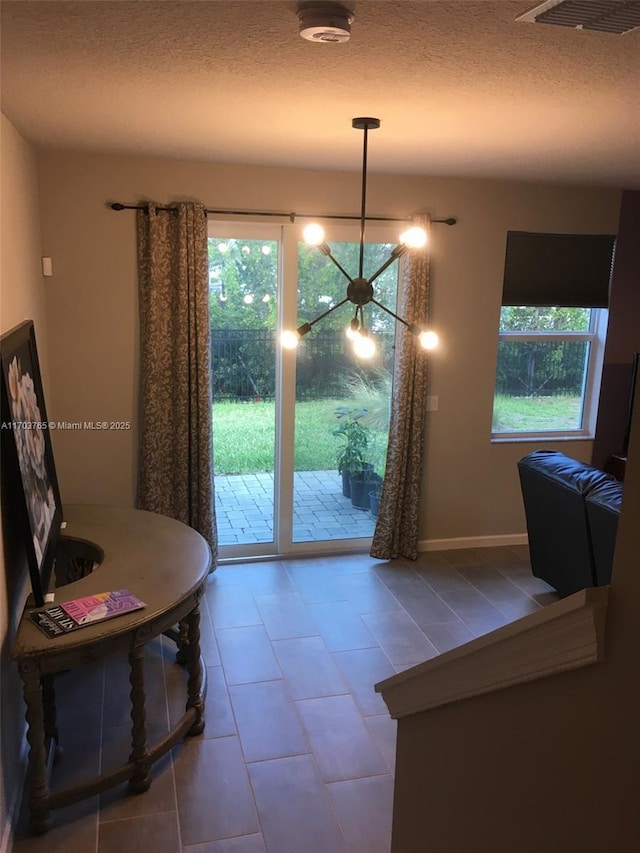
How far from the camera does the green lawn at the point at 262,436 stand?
15.8ft

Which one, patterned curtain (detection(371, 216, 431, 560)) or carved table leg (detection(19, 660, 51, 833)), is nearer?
carved table leg (detection(19, 660, 51, 833))

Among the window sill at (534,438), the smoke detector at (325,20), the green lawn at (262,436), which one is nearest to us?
the smoke detector at (325,20)

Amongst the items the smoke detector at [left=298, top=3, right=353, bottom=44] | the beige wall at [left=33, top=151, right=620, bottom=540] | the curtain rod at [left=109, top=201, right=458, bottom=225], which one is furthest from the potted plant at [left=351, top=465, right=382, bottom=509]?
the smoke detector at [left=298, top=3, right=353, bottom=44]

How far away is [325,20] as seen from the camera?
167 cm

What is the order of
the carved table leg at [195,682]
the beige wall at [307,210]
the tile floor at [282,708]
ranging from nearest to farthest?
the tile floor at [282,708] < the carved table leg at [195,682] < the beige wall at [307,210]

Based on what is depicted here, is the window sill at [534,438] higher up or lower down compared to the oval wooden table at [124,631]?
higher up

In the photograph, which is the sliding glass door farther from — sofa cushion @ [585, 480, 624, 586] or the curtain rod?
sofa cushion @ [585, 480, 624, 586]

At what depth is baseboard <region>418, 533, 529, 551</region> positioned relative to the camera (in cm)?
524

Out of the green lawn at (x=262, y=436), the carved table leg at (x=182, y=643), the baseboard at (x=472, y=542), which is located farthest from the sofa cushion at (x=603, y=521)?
the carved table leg at (x=182, y=643)

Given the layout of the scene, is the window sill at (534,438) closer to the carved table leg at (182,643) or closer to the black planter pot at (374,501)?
the black planter pot at (374,501)

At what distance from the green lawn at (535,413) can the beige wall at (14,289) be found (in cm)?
326

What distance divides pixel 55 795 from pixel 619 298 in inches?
187

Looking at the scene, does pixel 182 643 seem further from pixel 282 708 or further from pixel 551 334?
pixel 551 334

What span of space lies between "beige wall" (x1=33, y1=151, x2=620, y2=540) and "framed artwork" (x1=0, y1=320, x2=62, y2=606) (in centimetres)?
96
